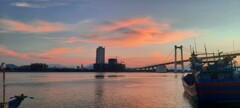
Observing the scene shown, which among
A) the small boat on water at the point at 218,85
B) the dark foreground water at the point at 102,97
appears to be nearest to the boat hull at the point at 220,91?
the small boat on water at the point at 218,85

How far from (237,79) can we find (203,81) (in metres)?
4.53

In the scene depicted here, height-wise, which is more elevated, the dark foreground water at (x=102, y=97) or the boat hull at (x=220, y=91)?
the boat hull at (x=220, y=91)

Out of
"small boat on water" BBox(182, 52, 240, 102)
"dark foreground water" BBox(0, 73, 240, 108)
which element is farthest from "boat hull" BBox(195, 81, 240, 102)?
"dark foreground water" BBox(0, 73, 240, 108)

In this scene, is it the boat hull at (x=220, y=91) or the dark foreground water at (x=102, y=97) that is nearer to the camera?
the boat hull at (x=220, y=91)

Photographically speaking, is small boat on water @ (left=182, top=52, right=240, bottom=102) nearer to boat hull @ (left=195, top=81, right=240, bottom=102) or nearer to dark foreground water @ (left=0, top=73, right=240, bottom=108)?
boat hull @ (left=195, top=81, right=240, bottom=102)

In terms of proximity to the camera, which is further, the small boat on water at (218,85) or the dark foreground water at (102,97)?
the dark foreground water at (102,97)

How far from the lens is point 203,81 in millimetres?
43719

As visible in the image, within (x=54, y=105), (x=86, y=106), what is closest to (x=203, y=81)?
(x=86, y=106)

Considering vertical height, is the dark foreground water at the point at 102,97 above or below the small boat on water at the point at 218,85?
below

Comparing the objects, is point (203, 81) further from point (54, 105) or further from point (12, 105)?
point (12, 105)

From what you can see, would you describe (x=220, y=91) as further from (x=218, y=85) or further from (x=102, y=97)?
(x=102, y=97)

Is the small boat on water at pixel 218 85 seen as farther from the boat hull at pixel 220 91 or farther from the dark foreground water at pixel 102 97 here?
the dark foreground water at pixel 102 97

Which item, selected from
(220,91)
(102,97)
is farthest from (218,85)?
(102,97)

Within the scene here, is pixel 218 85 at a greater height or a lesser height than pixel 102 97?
greater
